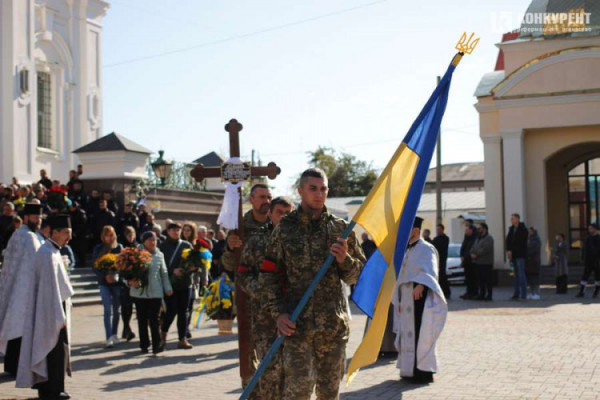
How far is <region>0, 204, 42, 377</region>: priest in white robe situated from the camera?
32.4 feet

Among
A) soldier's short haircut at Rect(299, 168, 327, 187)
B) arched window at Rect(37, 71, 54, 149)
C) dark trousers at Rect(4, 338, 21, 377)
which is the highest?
arched window at Rect(37, 71, 54, 149)

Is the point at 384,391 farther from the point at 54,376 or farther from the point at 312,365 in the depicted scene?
the point at 312,365

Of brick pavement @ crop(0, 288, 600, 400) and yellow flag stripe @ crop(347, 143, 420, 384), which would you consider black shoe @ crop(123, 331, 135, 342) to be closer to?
brick pavement @ crop(0, 288, 600, 400)

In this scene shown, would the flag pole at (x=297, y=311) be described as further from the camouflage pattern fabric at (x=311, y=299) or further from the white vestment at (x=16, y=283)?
the white vestment at (x=16, y=283)

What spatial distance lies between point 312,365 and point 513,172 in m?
22.7

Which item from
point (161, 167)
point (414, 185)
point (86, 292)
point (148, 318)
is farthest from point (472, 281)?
point (414, 185)

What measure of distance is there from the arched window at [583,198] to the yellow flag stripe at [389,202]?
24.7 metres

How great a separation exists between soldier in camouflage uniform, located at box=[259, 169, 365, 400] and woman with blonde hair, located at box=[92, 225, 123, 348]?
8.44 m

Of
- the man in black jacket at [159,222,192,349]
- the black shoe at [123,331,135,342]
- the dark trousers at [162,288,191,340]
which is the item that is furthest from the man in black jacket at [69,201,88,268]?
the dark trousers at [162,288,191,340]

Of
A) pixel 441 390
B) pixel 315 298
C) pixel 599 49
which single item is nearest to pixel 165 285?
pixel 441 390

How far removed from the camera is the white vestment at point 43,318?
372 inches

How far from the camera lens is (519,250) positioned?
21.9 meters

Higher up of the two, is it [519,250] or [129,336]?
[519,250]

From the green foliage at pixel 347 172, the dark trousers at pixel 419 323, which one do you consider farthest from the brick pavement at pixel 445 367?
the green foliage at pixel 347 172
